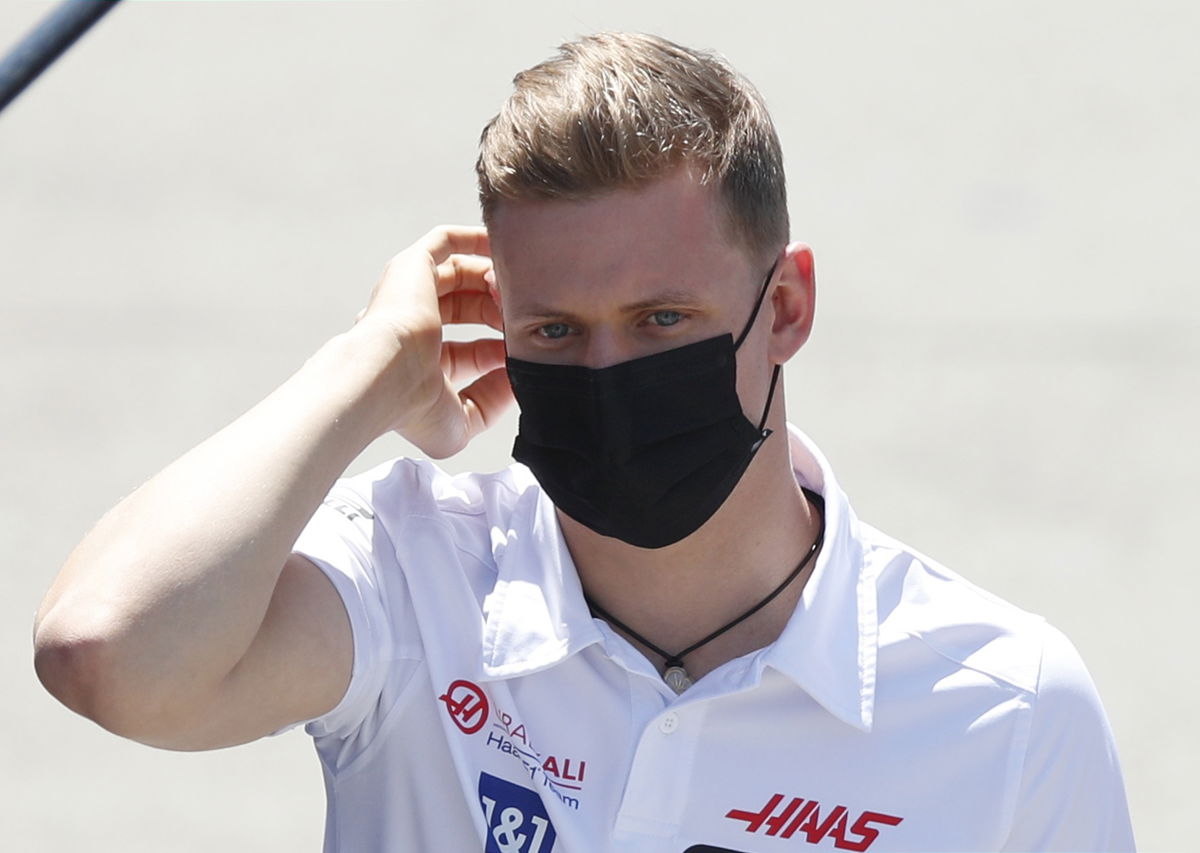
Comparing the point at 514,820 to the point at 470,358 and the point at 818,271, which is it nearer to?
the point at 470,358

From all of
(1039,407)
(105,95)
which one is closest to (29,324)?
(105,95)

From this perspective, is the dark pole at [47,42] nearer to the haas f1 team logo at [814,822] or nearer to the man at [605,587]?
the man at [605,587]

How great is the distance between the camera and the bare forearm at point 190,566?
2.01 meters

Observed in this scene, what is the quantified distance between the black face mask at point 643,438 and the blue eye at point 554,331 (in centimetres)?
5

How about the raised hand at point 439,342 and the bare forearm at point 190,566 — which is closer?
the bare forearm at point 190,566

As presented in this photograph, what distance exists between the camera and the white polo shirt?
2.23m

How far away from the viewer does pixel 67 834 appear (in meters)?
5.28

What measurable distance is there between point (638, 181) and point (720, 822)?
90cm

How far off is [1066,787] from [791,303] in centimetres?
82

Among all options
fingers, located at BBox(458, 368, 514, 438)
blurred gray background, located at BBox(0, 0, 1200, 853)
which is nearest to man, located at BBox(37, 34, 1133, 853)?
fingers, located at BBox(458, 368, 514, 438)

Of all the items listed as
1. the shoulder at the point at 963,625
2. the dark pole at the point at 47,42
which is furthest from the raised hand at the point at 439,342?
the dark pole at the point at 47,42

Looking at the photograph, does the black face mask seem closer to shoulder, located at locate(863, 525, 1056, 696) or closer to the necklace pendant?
the necklace pendant

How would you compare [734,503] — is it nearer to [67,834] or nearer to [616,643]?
[616,643]

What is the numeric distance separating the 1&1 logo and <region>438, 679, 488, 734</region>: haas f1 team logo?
0.09 m
